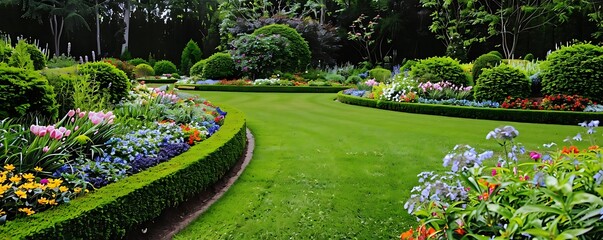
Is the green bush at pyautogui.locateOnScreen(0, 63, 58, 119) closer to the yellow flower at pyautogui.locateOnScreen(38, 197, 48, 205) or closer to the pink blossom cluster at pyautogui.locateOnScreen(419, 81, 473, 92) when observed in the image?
the yellow flower at pyautogui.locateOnScreen(38, 197, 48, 205)

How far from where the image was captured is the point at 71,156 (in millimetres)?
3227

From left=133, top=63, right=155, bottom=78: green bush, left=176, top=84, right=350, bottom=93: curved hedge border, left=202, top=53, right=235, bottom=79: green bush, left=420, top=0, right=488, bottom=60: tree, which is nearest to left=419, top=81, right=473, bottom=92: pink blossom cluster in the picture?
left=176, top=84, right=350, bottom=93: curved hedge border

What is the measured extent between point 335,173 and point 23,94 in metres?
2.95

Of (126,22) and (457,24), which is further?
(126,22)

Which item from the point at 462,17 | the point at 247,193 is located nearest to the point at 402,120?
the point at 247,193

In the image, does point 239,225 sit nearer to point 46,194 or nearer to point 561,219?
point 46,194

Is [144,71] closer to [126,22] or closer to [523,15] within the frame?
[126,22]

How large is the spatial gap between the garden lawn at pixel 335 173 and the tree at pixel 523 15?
14.3m

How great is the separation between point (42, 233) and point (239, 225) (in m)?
1.35

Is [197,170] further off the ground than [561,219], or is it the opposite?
[561,219]

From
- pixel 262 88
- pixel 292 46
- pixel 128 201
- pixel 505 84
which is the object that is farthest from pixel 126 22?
pixel 128 201

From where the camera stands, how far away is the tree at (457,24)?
2189cm

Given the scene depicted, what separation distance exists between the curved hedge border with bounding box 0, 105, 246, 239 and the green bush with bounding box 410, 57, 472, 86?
25.9 ft

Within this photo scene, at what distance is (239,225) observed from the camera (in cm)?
312
